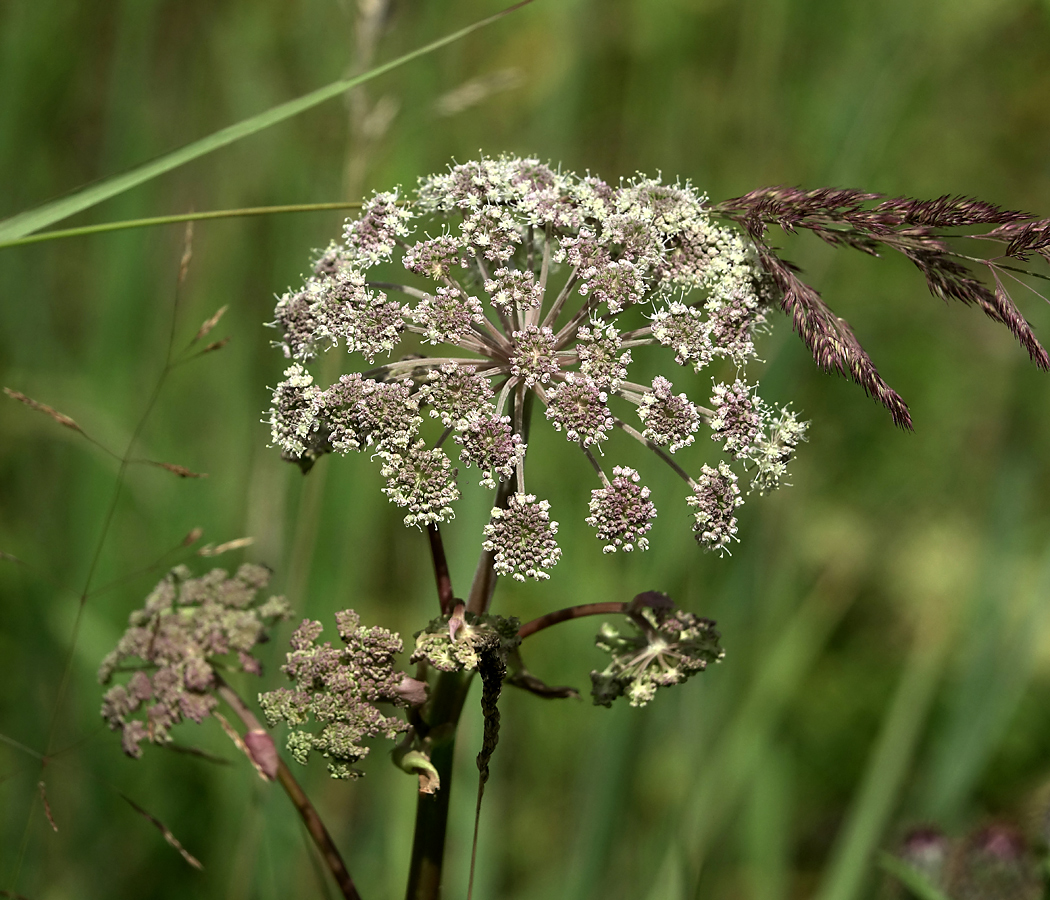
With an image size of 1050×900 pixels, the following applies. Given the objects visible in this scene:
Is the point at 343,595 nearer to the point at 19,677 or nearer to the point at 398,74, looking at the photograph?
the point at 19,677

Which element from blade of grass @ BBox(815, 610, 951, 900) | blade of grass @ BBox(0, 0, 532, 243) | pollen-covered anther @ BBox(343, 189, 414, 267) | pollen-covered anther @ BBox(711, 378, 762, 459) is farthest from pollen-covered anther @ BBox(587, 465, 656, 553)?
blade of grass @ BBox(815, 610, 951, 900)

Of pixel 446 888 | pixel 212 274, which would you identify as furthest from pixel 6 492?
pixel 446 888

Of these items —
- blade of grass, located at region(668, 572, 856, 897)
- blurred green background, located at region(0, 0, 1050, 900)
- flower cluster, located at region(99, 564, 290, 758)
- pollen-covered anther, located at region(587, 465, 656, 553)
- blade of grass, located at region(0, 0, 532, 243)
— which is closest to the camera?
pollen-covered anther, located at region(587, 465, 656, 553)

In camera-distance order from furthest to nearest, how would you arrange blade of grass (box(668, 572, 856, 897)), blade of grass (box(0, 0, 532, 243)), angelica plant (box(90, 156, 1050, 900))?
blade of grass (box(668, 572, 856, 897)) < blade of grass (box(0, 0, 532, 243)) < angelica plant (box(90, 156, 1050, 900))

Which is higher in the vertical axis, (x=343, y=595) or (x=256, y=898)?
(x=343, y=595)

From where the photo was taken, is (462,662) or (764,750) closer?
(462,662)

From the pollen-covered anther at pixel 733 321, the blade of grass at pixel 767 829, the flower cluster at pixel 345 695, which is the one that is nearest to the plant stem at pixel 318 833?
the flower cluster at pixel 345 695

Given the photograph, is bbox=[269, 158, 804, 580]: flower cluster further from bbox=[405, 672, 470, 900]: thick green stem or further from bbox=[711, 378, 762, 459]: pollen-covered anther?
bbox=[405, 672, 470, 900]: thick green stem
